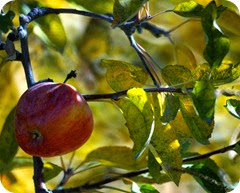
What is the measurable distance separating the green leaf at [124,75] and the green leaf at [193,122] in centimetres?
10

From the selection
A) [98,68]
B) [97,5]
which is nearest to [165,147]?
[97,5]

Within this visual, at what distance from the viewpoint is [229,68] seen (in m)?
1.10

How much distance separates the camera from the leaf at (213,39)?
3.26 feet

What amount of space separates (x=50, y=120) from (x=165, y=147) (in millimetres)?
175

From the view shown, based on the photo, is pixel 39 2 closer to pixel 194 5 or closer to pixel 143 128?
pixel 194 5

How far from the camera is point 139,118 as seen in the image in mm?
1029

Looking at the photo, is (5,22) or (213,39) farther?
(5,22)

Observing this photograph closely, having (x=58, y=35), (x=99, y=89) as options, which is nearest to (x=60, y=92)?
(x=58, y=35)

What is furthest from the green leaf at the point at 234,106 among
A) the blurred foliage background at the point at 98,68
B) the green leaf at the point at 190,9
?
the blurred foliage background at the point at 98,68

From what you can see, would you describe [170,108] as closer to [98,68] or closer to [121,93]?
[121,93]

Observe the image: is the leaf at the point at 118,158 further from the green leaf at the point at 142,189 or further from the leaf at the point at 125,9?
the leaf at the point at 125,9

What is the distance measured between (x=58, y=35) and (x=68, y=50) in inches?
19.6

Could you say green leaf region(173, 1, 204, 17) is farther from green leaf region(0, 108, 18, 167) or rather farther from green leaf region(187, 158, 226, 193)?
green leaf region(0, 108, 18, 167)

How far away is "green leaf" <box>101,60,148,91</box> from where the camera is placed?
1.15m
